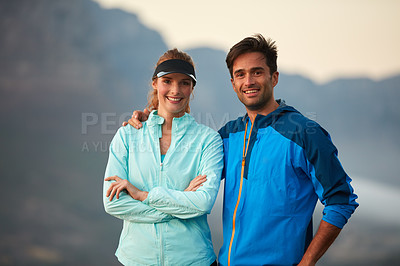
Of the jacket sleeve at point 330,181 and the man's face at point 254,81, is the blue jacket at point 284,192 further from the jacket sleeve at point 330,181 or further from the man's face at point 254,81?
the man's face at point 254,81

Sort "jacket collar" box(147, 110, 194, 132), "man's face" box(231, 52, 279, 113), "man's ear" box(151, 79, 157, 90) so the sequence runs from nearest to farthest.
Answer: "man's face" box(231, 52, 279, 113) → "jacket collar" box(147, 110, 194, 132) → "man's ear" box(151, 79, 157, 90)

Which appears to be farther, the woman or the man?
the woman

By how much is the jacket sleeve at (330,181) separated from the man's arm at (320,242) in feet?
0.12

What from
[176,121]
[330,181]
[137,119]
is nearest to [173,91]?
[176,121]

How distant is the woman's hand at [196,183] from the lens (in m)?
2.26

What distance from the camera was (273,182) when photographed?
2.18 m

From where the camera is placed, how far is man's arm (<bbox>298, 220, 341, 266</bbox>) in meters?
2.04

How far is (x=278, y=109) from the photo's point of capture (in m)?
2.33

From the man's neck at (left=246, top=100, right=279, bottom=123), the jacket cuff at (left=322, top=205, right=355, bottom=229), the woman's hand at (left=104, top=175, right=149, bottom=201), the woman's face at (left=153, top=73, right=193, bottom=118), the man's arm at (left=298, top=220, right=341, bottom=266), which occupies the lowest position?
the man's arm at (left=298, top=220, right=341, bottom=266)

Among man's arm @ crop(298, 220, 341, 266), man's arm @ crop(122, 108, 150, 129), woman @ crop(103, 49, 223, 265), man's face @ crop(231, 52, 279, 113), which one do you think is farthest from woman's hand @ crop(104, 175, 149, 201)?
man's arm @ crop(298, 220, 341, 266)

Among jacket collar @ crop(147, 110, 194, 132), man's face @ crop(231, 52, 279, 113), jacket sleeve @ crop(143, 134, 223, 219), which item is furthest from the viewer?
jacket collar @ crop(147, 110, 194, 132)

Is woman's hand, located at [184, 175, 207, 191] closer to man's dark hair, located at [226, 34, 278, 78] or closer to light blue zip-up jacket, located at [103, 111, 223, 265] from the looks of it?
light blue zip-up jacket, located at [103, 111, 223, 265]

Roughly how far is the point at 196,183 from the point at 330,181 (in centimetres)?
78

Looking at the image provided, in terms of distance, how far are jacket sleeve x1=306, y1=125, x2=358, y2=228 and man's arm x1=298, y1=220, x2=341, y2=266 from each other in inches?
1.5
